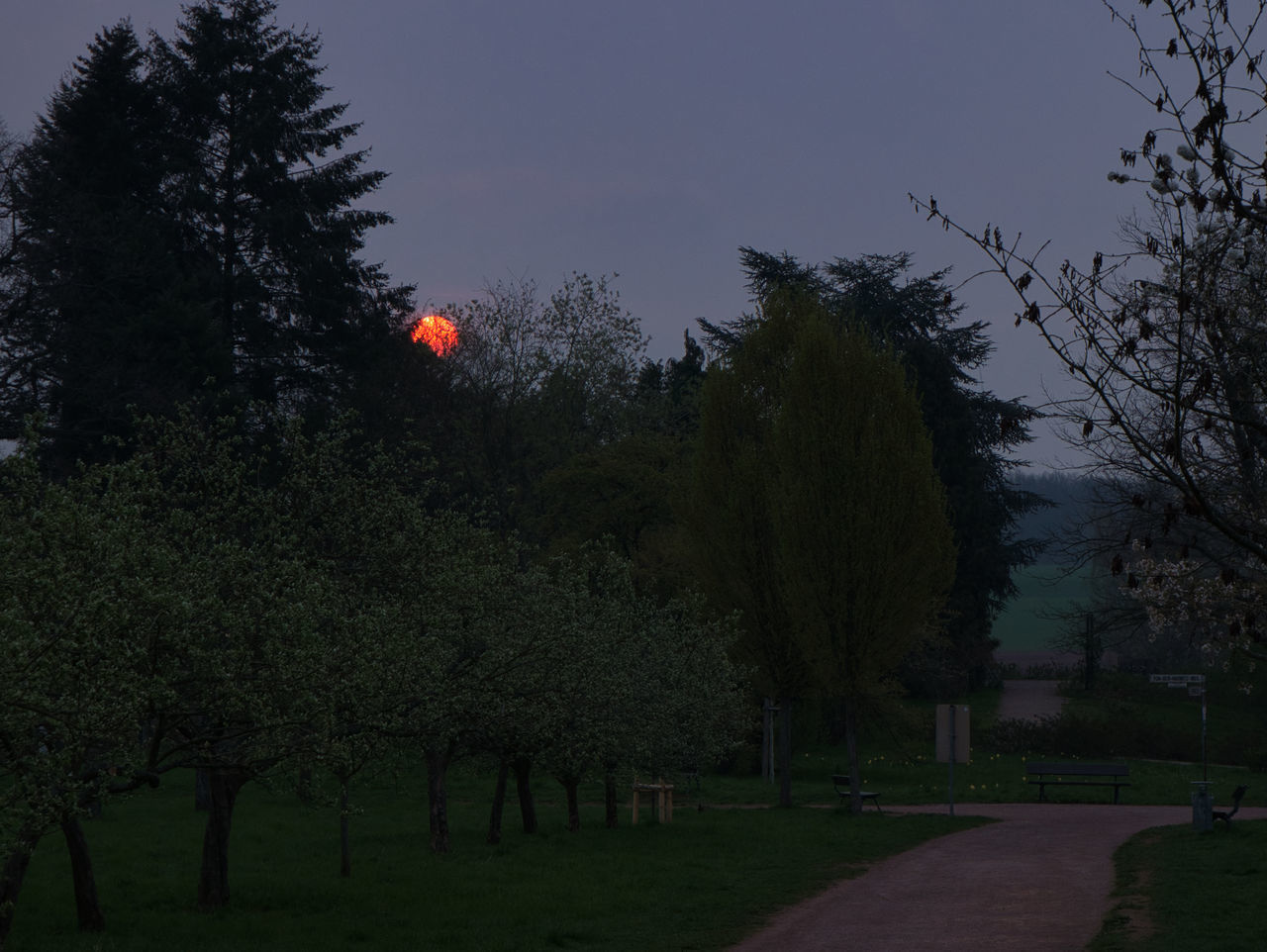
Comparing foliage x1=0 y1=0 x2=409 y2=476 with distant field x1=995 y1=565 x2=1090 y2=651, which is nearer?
foliage x1=0 y1=0 x2=409 y2=476

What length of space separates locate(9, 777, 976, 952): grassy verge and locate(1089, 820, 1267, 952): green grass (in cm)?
441

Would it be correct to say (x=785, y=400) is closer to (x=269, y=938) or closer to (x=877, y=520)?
(x=877, y=520)

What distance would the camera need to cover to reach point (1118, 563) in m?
8.99

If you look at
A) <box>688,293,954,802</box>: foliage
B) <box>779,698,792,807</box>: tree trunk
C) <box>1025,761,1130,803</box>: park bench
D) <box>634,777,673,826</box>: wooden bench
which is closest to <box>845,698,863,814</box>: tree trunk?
<box>688,293,954,802</box>: foliage

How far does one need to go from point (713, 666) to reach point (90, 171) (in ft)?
105

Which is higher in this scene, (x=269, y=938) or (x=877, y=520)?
(x=877, y=520)

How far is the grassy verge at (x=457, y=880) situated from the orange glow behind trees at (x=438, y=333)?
3093cm

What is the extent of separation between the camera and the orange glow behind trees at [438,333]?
57938 millimetres

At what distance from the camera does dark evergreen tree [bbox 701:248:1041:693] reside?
60156 mm

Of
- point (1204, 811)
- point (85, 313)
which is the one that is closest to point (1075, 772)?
point (1204, 811)

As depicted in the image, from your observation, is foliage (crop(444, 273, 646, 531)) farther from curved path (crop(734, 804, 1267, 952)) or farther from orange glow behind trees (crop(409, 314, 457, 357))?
curved path (crop(734, 804, 1267, 952))

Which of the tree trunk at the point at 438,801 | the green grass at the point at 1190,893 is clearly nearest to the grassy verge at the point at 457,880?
the tree trunk at the point at 438,801

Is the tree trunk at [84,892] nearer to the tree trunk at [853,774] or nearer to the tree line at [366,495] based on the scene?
the tree line at [366,495]

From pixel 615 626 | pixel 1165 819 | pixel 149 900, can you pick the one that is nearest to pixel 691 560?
pixel 615 626
